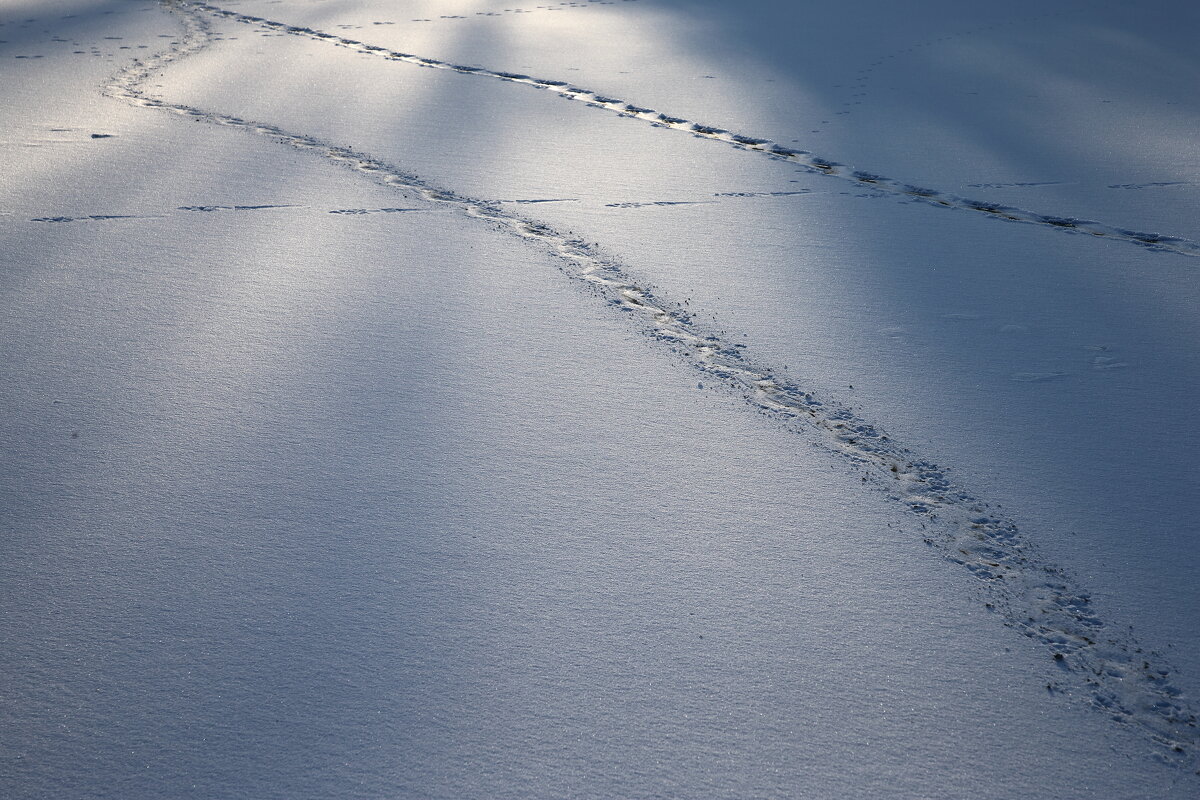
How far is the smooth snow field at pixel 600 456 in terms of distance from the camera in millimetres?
871

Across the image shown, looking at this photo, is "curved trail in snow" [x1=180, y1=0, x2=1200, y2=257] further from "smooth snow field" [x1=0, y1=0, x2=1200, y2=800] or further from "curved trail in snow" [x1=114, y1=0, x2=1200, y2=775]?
"curved trail in snow" [x1=114, y1=0, x2=1200, y2=775]

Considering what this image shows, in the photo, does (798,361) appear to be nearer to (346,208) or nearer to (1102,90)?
(346,208)

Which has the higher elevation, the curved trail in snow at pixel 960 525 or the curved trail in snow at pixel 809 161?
the curved trail in snow at pixel 809 161

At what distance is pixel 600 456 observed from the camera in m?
1.28

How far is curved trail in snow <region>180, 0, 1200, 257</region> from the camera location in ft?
6.34

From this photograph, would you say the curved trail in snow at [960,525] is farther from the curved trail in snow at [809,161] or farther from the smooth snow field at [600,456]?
the curved trail in snow at [809,161]

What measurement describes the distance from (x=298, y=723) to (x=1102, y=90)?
3112 mm

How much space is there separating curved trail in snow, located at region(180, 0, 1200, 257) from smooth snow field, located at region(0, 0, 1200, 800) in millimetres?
17

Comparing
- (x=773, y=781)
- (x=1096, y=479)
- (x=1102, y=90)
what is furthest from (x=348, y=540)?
(x=1102, y=90)

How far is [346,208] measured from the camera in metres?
2.09

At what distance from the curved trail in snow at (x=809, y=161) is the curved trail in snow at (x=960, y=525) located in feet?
2.63

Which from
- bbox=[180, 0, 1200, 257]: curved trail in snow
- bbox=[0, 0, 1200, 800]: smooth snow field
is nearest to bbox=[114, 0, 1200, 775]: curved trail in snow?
bbox=[0, 0, 1200, 800]: smooth snow field

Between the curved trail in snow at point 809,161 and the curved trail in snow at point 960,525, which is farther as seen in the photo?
the curved trail in snow at point 809,161

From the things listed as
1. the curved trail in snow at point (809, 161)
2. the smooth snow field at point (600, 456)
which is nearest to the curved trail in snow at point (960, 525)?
the smooth snow field at point (600, 456)
